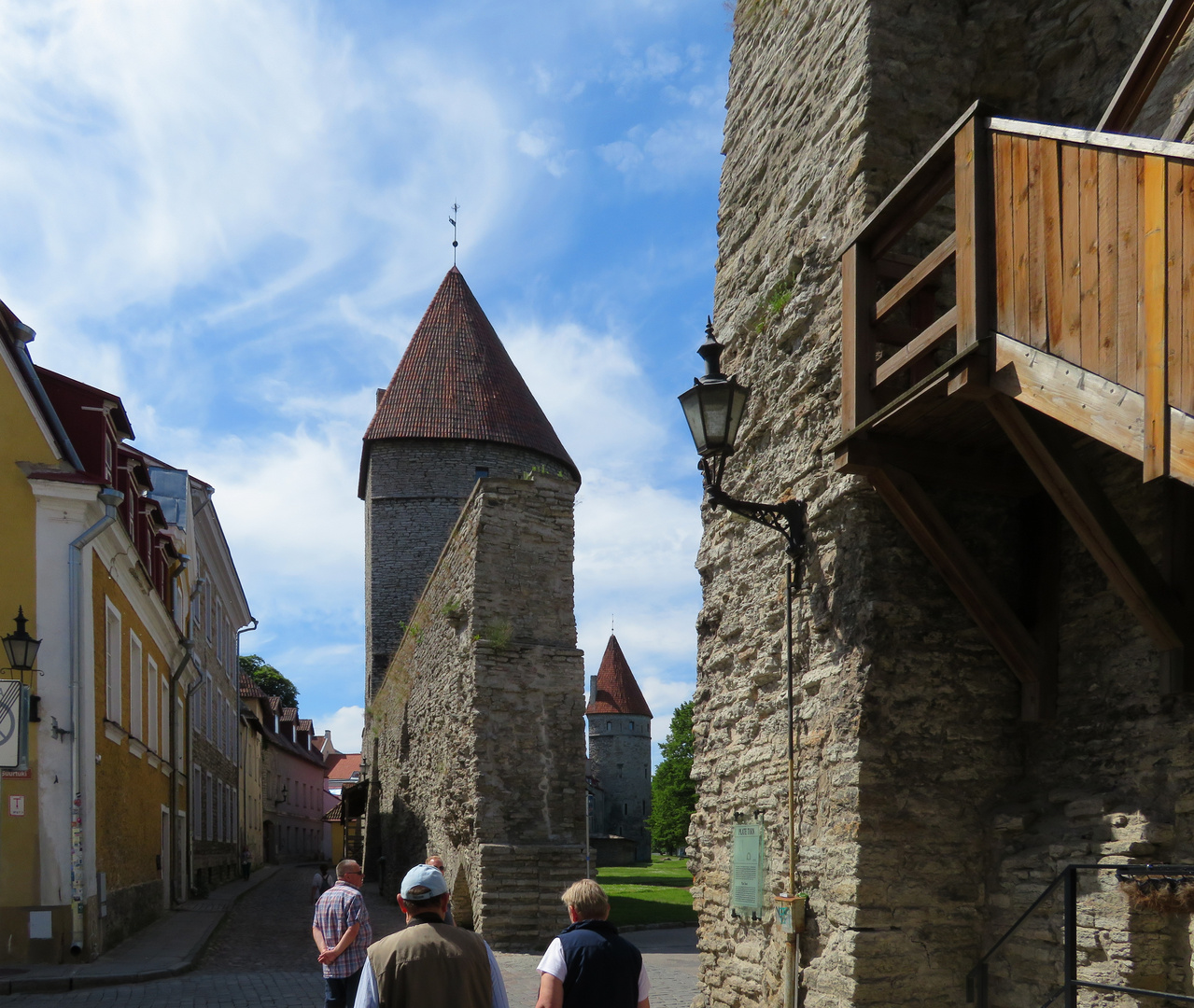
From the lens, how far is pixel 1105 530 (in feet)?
15.4

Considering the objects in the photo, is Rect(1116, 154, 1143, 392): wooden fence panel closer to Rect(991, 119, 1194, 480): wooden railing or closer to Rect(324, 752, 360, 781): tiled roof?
Rect(991, 119, 1194, 480): wooden railing

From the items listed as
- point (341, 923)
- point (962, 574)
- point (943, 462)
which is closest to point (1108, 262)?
point (943, 462)

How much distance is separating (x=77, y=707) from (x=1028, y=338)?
1078cm

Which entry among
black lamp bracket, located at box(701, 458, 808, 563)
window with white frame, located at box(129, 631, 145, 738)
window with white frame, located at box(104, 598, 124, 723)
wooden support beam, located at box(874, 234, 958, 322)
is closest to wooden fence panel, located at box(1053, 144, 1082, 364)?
wooden support beam, located at box(874, 234, 958, 322)

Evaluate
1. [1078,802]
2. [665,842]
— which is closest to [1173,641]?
[1078,802]

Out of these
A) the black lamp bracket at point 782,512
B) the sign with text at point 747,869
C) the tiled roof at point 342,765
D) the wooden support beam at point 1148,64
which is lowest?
the tiled roof at point 342,765

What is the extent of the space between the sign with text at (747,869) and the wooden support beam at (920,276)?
307cm

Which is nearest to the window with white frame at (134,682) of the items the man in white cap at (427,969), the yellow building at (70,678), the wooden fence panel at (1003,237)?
the yellow building at (70,678)

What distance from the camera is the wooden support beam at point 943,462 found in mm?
5469

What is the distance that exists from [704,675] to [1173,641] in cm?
357

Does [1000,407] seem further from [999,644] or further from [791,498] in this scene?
[791,498]

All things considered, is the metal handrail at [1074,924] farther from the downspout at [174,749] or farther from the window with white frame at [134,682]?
the downspout at [174,749]

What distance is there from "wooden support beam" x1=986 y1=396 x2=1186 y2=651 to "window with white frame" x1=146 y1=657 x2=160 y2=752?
49.9ft

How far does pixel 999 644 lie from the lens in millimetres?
5652
